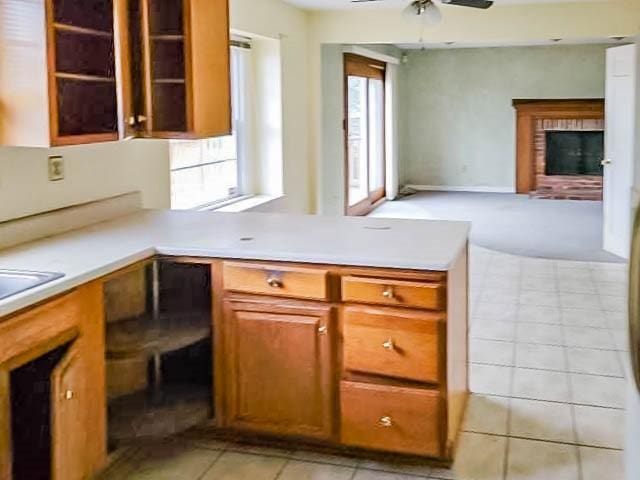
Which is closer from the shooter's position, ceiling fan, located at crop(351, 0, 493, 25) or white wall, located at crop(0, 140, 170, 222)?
white wall, located at crop(0, 140, 170, 222)

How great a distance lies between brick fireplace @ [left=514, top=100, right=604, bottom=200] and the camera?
10859 mm

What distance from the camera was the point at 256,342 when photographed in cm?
289

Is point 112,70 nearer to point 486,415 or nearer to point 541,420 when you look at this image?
point 486,415

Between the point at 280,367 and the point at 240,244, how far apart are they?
0.48 m

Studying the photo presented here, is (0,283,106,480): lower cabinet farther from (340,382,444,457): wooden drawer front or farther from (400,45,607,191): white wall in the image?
(400,45,607,191): white wall

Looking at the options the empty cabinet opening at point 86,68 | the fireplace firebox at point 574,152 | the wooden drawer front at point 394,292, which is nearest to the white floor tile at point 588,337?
the wooden drawer front at point 394,292

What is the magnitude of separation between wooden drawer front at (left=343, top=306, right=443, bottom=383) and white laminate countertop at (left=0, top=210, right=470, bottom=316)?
0.19 meters

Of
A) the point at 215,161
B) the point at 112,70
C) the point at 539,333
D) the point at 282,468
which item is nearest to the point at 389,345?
the point at 282,468

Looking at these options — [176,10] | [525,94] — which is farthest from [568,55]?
[176,10]

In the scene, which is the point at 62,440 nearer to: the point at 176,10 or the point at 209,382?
the point at 209,382

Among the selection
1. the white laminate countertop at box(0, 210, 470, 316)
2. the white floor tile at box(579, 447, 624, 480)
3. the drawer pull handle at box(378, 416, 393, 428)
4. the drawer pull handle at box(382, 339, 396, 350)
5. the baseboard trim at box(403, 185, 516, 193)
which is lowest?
the white floor tile at box(579, 447, 624, 480)

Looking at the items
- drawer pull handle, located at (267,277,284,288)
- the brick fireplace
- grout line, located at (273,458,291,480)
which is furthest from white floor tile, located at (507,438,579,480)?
the brick fireplace

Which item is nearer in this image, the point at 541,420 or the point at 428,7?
the point at 541,420

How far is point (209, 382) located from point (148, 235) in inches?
25.1
